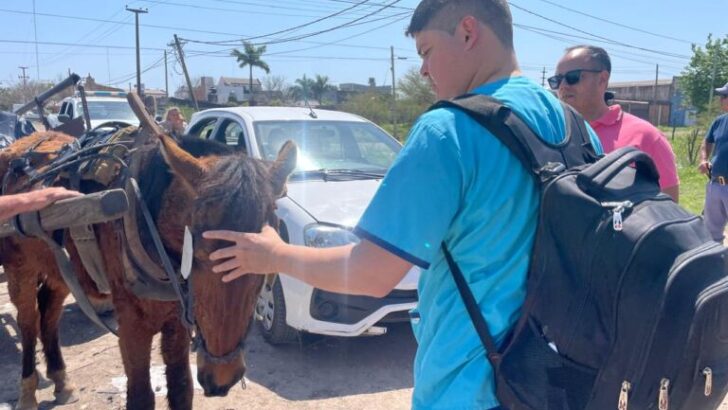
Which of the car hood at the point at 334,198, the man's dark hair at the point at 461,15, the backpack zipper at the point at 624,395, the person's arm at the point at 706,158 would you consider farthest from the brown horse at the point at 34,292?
the person's arm at the point at 706,158

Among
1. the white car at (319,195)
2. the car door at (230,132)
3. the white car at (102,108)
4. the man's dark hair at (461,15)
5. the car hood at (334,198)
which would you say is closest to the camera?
the man's dark hair at (461,15)

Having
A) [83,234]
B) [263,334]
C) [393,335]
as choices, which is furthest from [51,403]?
[393,335]

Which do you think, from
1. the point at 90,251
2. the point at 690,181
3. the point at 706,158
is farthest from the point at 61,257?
the point at 690,181

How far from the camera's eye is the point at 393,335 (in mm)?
5016

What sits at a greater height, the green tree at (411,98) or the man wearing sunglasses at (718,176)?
the green tree at (411,98)

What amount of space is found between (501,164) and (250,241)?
681 millimetres

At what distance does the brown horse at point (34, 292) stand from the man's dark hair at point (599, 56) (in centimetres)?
328

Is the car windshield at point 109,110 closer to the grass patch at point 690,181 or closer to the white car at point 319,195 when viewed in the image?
the white car at point 319,195

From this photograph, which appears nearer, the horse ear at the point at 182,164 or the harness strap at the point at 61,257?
the horse ear at the point at 182,164

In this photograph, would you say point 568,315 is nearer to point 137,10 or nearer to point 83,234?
point 83,234

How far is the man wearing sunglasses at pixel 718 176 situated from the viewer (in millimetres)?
6492

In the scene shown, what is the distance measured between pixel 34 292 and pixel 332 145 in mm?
2867

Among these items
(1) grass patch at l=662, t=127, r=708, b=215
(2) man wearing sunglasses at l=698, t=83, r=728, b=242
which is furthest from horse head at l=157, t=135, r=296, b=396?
(1) grass patch at l=662, t=127, r=708, b=215

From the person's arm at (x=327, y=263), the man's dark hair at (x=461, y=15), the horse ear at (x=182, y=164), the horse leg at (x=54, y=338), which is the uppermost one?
the man's dark hair at (x=461, y=15)
